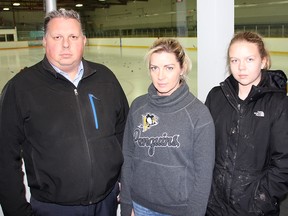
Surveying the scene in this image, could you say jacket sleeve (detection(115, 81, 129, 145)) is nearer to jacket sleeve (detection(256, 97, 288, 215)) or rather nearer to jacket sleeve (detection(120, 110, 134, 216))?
jacket sleeve (detection(120, 110, 134, 216))

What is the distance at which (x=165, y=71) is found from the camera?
151 cm

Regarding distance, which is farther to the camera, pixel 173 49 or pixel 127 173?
pixel 127 173

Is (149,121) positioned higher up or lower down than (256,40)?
lower down

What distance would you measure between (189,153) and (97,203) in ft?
1.81

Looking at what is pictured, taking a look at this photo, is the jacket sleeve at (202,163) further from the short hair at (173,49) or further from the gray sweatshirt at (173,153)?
the short hair at (173,49)

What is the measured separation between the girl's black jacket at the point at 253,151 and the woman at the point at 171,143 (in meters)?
Answer: 0.11

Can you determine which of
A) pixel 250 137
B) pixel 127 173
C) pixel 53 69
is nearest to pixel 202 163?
pixel 250 137

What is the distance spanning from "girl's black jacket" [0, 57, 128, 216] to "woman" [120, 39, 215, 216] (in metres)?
0.20

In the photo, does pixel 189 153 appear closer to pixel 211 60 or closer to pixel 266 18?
pixel 211 60

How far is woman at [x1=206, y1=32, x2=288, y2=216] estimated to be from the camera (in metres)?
1.41

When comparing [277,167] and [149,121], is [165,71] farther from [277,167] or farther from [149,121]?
[277,167]

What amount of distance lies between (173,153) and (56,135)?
540 millimetres

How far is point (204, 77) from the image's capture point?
236cm

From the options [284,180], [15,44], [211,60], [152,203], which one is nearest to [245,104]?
[284,180]
